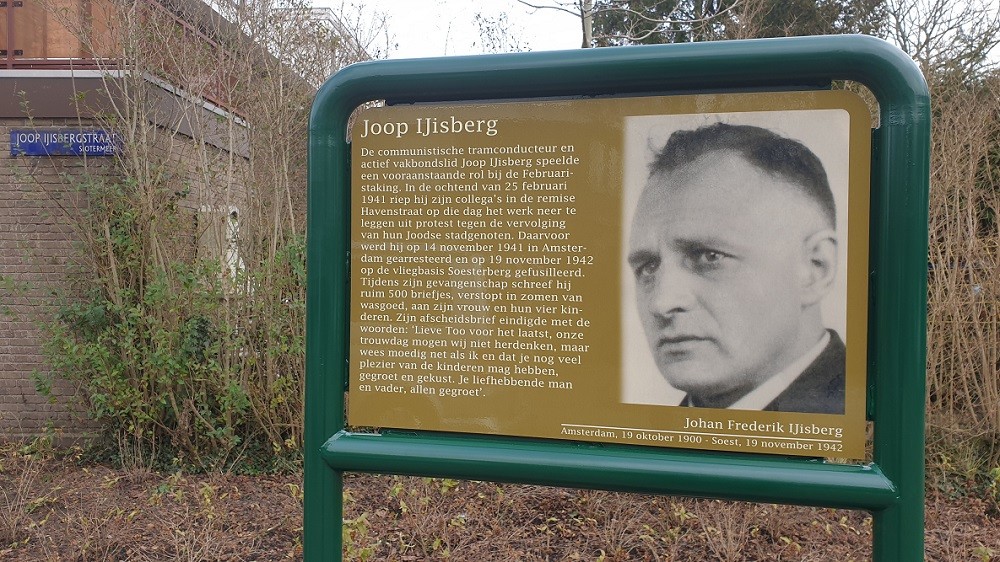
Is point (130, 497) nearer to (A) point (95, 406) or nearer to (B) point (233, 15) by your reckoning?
(A) point (95, 406)

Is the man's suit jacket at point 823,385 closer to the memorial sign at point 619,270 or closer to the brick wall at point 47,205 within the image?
the memorial sign at point 619,270

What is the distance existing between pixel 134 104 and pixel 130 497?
3473mm

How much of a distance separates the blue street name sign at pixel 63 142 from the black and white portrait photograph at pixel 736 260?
625 centimetres

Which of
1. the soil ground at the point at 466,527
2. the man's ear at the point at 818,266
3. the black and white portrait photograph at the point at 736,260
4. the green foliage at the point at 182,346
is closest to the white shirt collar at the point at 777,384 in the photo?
the black and white portrait photograph at the point at 736,260

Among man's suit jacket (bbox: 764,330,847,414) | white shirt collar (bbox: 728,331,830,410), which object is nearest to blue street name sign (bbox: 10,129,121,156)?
white shirt collar (bbox: 728,331,830,410)

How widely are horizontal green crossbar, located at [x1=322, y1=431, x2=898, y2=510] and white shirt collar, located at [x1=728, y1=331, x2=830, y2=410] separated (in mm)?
164

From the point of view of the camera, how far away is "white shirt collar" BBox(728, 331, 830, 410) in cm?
225

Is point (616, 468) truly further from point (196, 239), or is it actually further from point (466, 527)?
point (196, 239)

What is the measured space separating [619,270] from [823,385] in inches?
27.6

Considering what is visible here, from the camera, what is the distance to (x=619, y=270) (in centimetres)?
240

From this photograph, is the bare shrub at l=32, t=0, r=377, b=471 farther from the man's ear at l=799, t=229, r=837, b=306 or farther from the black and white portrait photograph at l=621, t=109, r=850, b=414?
the man's ear at l=799, t=229, r=837, b=306

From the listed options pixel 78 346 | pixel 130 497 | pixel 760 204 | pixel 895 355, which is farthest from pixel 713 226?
pixel 78 346

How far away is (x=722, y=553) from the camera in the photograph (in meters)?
4.39

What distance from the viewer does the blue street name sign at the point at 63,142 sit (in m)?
7.16
